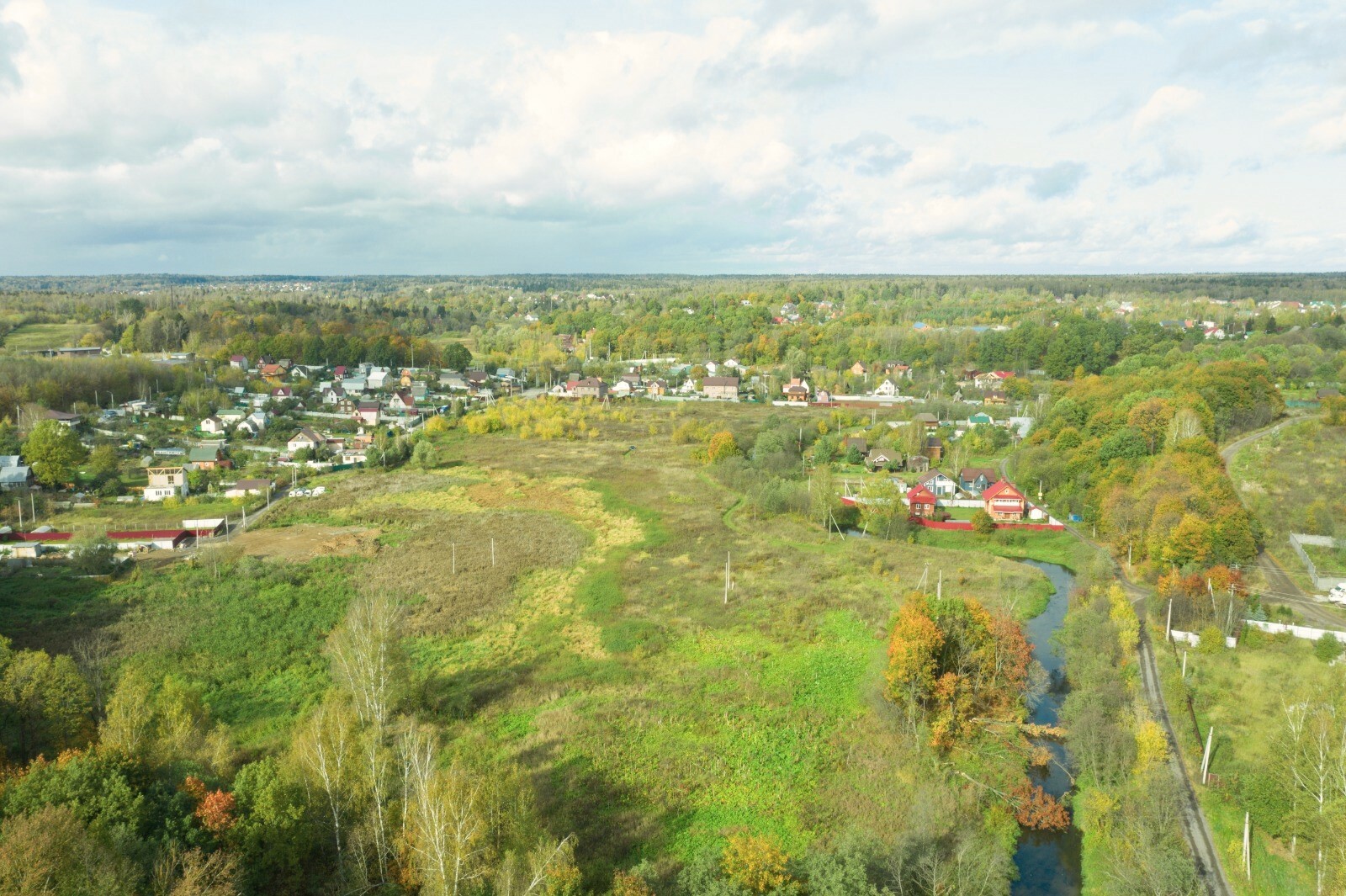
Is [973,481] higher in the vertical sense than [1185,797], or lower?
higher

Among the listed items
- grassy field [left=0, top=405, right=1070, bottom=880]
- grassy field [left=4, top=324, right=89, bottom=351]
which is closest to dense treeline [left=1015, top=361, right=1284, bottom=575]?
grassy field [left=0, top=405, right=1070, bottom=880]

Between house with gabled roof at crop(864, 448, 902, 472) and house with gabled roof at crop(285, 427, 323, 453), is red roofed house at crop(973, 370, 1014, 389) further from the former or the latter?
house with gabled roof at crop(285, 427, 323, 453)

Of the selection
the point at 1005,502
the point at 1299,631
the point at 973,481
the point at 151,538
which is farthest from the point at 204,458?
the point at 1299,631

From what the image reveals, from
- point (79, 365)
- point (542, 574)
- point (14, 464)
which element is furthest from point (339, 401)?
point (542, 574)

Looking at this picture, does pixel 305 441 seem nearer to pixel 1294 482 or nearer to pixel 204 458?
pixel 204 458

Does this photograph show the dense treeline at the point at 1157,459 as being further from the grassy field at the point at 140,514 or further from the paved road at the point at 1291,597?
the grassy field at the point at 140,514

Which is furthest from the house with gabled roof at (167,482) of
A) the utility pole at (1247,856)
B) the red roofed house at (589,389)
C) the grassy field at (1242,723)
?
the utility pole at (1247,856)

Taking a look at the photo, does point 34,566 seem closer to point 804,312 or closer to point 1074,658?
point 1074,658
